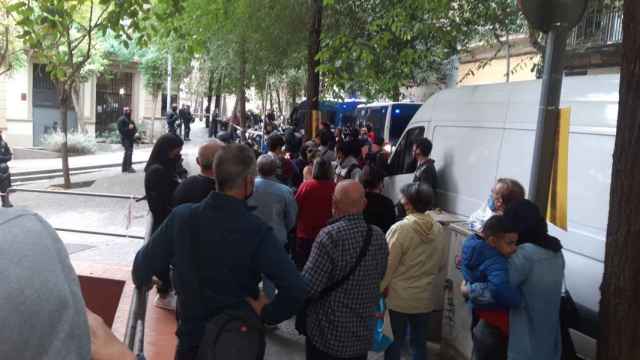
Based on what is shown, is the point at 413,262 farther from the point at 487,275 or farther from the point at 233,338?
the point at 233,338

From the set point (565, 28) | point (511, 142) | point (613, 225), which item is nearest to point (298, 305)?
point (613, 225)

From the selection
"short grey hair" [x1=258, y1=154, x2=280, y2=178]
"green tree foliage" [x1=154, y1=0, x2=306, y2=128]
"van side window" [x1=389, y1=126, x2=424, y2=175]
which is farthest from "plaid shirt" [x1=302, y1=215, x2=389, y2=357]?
"green tree foliage" [x1=154, y1=0, x2=306, y2=128]

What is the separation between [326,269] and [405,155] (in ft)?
20.3

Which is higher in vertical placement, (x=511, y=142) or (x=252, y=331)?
(x=511, y=142)

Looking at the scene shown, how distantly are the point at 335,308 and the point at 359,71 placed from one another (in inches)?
393

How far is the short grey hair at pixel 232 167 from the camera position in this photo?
123 inches

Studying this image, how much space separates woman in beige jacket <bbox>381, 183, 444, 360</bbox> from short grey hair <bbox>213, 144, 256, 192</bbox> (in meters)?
1.78

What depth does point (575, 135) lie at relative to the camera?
562 centimetres

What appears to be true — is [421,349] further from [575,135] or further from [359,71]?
[359,71]

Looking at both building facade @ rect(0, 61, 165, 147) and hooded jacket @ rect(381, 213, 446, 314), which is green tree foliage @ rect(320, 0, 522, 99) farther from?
building facade @ rect(0, 61, 165, 147)

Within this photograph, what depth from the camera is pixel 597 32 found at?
16.4 m

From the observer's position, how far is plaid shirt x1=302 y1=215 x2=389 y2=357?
12.0ft

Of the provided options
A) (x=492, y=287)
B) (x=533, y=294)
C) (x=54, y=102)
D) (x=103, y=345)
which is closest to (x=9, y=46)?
(x=54, y=102)

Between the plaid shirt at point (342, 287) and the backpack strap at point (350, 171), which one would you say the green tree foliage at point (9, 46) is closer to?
the backpack strap at point (350, 171)
